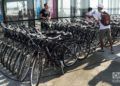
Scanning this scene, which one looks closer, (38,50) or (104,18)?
(38,50)

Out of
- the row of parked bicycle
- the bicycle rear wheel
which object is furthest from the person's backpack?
the bicycle rear wheel

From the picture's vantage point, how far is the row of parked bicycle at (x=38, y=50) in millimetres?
6152

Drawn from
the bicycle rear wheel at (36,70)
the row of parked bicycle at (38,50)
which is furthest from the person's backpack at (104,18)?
the bicycle rear wheel at (36,70)

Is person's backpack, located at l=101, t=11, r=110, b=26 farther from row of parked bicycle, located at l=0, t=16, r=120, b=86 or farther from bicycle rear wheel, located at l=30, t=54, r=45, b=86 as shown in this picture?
bicycle rear wheel, located at l=30, t=54, r=45, b=86

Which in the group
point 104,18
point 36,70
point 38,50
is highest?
point 104,18

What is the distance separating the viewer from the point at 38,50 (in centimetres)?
611

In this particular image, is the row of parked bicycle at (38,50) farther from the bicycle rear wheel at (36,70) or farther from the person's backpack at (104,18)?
the person's backpack at (104,18)

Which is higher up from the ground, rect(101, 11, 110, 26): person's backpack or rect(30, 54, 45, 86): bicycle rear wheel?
rect(101, 11, 110, 26): person's backpack

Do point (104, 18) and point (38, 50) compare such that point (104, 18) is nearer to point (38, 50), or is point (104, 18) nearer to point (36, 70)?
point (38, 50)

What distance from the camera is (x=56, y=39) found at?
6637mm

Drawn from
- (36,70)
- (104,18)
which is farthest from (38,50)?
(104,18)

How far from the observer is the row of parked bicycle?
6152mm

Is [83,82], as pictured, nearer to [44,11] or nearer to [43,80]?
[43,80]

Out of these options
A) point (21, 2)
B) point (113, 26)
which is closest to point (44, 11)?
point (21, 2)
